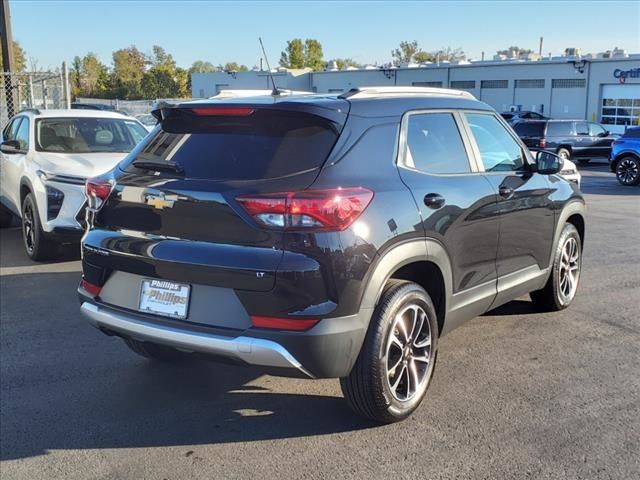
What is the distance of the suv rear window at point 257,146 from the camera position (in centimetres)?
349

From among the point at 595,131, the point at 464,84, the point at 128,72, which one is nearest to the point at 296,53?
the point at 128,72

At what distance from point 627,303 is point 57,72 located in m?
13.3

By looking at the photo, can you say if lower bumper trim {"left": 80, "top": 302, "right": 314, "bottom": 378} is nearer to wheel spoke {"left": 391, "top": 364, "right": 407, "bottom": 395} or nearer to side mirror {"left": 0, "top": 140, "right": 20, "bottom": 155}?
wheel spoke {"left": 391, "top": 364, "right": 407, "bottom": 395}

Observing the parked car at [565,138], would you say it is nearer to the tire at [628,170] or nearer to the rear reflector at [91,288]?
the tire at [628,170]

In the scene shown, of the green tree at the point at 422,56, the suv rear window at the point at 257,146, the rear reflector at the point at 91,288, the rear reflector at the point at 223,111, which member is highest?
the green tree at the point at 422,56

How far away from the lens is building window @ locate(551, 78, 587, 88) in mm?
40562

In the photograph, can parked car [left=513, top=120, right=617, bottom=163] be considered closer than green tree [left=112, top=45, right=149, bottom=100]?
Yes

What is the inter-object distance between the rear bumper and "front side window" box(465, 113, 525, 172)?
6.43ft

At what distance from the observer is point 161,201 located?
144 inches

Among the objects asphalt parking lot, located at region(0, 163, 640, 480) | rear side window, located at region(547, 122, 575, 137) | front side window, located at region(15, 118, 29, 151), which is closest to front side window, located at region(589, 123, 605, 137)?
rear side window, located at region(547, 122, 575, 137)

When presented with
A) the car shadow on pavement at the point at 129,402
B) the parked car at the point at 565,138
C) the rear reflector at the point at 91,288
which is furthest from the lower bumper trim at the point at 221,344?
the parked car at the point at 565,138

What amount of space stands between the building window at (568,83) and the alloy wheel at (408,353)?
40543mm

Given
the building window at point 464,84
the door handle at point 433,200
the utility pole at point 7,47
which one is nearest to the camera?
the door handle at point 433,200

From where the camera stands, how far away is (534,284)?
5.43 meters
